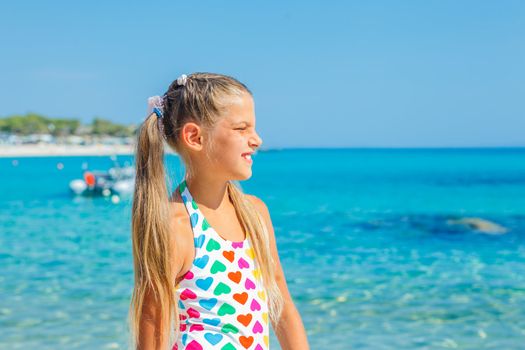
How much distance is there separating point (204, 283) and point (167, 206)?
220 mm

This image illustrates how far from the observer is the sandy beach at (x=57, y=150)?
117812 millimetres

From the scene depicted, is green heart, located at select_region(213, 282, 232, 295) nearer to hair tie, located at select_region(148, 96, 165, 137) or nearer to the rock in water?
hair tie, located at select_region(148, 96, 165, 137)

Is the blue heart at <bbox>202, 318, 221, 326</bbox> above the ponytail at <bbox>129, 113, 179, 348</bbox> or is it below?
below

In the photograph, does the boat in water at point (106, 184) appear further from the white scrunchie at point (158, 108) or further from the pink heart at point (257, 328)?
the pink heart at point (257, 328)

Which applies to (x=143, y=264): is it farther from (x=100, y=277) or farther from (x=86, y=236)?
(x=86, y=236)

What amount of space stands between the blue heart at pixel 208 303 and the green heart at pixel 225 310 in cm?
2

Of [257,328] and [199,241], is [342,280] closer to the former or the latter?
[257,328]

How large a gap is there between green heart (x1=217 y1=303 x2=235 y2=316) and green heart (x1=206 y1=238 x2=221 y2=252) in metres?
0.15

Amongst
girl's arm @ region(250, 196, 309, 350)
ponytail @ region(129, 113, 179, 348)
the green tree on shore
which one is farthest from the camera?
the green tree on shore

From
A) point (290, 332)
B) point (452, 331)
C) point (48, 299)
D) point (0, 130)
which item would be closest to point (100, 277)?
point (48, 299)

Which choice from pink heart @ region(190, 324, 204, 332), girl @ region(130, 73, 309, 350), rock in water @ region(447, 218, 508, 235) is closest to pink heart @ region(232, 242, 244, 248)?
girl @ region(130, 73, 309, 350)

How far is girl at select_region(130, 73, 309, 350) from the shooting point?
1657mm

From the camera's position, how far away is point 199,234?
1.72 meters

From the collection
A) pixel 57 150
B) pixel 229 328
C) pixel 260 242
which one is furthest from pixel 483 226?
pixel 57 150
